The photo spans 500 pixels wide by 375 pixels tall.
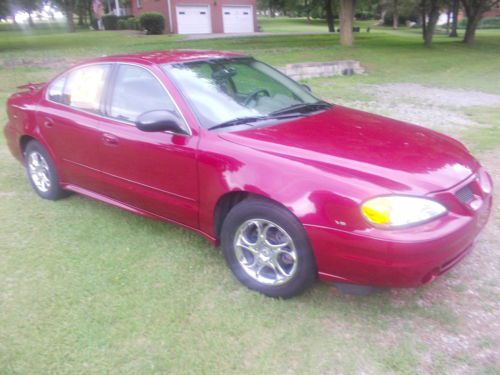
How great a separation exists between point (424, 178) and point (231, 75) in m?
1.94

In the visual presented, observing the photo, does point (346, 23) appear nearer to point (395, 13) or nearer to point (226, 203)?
point (226, 203)

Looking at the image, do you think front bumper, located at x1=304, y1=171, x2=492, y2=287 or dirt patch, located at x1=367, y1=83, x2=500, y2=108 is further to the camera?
dirt patch, located at x1=367, y1=83, x2=500, y2=108

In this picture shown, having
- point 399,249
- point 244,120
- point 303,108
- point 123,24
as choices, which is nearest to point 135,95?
point 244,120

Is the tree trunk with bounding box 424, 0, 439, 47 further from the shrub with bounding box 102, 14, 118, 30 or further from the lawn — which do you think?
the shrub with bounding box 102, 14, 118, 30

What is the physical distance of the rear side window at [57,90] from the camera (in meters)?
4.59

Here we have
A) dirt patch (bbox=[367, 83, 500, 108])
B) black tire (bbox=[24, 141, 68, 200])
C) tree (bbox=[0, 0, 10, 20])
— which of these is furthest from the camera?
tree (bbox=[0, 0, 10, 20])

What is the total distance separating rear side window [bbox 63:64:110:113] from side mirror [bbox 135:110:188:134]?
0.96 meters

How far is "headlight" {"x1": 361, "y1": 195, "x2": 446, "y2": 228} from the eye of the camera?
260 cm

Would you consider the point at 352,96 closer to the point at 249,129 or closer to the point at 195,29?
the point at 249,129

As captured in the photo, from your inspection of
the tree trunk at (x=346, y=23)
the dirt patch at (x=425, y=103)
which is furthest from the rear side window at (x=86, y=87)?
the tree trunk at (x=346, y=23)

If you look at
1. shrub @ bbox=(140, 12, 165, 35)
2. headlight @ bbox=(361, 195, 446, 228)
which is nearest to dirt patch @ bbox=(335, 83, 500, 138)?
headlight @ bbox=(361, 195, 446, 228)

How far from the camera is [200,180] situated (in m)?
3.32

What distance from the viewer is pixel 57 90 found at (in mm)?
4652

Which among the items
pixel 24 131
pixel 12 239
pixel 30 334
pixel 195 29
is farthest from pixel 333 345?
pixel 195 29
